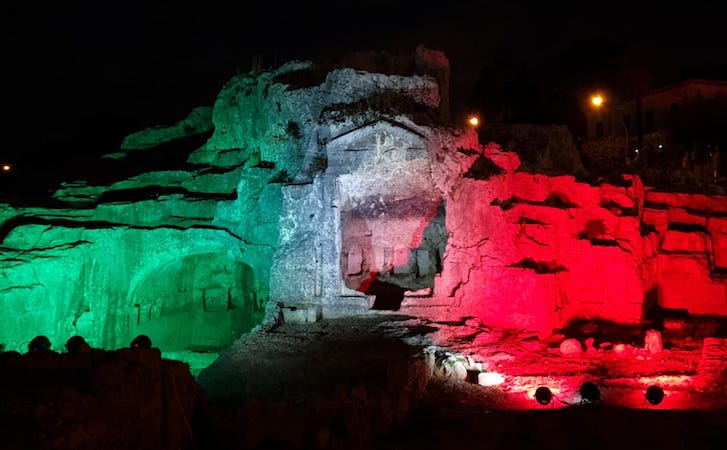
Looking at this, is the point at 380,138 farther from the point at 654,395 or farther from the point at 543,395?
the point at 654,395

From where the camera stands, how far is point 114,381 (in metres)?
12.2

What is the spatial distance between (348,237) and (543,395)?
1240 centimetres

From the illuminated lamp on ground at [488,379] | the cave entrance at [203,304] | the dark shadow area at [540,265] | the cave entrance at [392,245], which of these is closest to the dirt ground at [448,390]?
the illuminated lamp on ground at [488,379]

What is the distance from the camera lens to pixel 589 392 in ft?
61.8

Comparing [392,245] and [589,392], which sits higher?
[392,245]

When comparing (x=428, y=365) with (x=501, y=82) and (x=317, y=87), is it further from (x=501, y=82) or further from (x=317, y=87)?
(x=501, y=82)

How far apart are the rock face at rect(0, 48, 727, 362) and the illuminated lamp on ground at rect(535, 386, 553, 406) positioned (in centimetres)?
488

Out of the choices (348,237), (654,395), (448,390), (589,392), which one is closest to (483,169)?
(348,237)

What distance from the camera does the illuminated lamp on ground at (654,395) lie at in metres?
19.1

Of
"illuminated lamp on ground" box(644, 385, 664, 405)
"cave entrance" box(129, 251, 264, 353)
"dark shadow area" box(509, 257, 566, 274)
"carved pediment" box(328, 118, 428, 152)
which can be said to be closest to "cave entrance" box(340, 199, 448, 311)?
"carved pediment" box(328, 118, 428, 152)

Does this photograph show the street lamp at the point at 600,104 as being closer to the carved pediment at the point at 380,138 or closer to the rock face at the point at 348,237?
the rock face at the point at 348,237

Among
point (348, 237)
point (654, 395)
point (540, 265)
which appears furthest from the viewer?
point (348, 237)

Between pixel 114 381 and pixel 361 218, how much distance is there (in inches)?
699

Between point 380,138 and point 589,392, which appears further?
point 380,138
